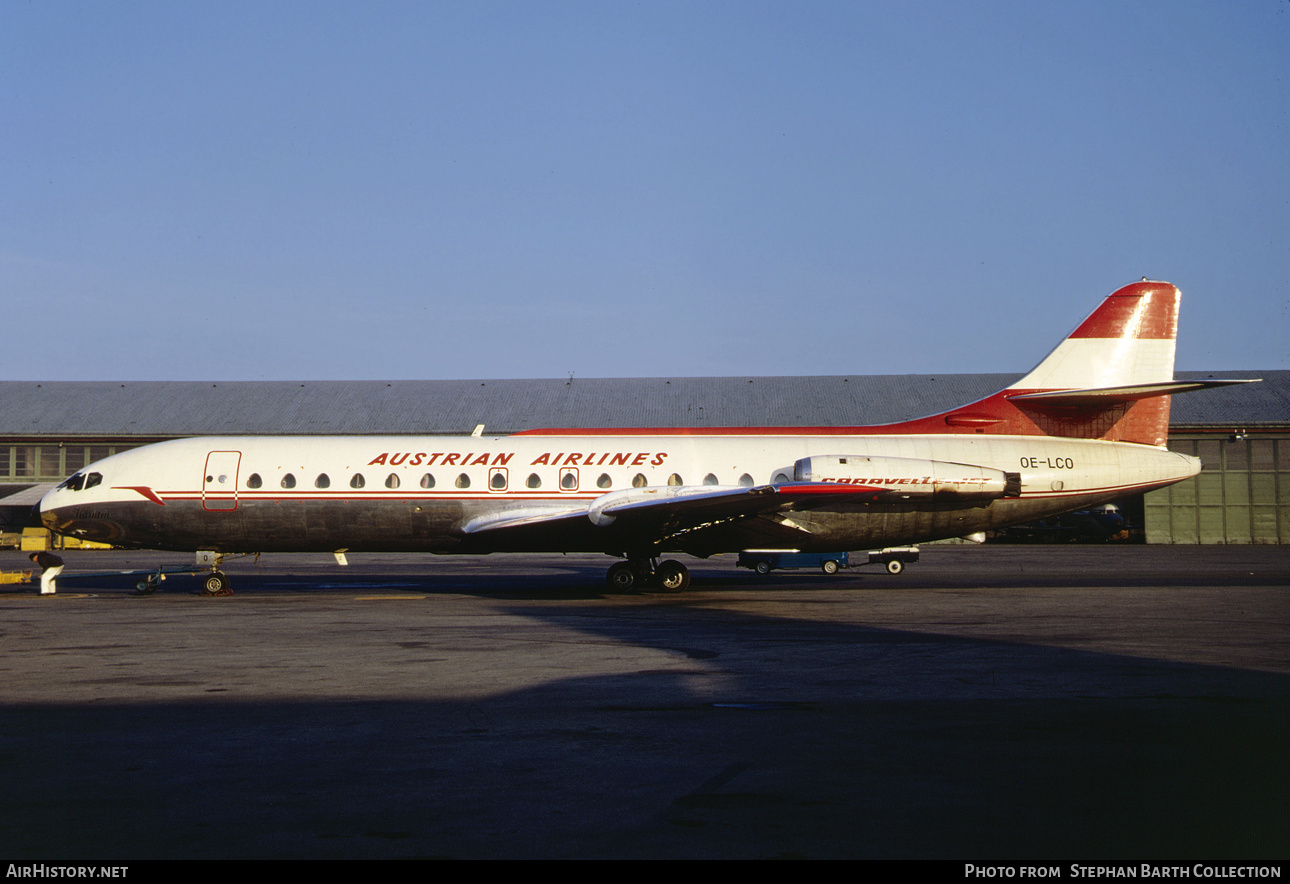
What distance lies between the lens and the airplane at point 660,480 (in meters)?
23.4

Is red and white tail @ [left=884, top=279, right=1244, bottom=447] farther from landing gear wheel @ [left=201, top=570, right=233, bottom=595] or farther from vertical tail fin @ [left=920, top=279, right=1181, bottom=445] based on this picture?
landing gear wheel @ [left=201, top=570, right=233, bottom=595]

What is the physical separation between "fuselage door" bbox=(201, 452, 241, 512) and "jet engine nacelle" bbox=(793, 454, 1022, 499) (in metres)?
12.9

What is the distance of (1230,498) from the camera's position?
53.6 metres

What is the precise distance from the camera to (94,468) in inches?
968

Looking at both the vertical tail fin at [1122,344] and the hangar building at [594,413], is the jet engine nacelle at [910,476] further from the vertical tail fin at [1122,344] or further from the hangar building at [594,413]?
the hangar building at [594,413]

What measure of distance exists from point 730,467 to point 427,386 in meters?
41.8

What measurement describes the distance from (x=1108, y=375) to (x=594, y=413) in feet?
121

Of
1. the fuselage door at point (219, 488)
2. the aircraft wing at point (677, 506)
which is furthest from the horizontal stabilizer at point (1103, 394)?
the fuselage door at point (219, 488)

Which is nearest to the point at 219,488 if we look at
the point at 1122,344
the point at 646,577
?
the point at 646,577

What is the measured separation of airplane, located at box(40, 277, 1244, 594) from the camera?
2341 centimetres

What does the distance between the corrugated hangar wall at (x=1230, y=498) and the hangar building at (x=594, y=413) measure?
6cm

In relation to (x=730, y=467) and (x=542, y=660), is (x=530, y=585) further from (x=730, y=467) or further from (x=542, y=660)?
(x=542, y=660)

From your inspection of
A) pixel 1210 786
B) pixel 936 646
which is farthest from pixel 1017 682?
pixel 1210 786

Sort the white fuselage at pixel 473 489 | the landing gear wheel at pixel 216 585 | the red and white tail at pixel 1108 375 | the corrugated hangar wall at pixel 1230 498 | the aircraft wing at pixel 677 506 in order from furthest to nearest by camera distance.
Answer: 1. the corrugated hangar wall at pixel 1230 498
2. the red and white tail at pixel 1108 375
3. the white fuselage at pixel 473 489
4. the landing gear wheel at pixel 216 585
5. the aircraft wing at pixel 677 506
